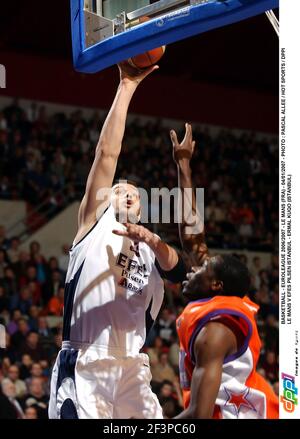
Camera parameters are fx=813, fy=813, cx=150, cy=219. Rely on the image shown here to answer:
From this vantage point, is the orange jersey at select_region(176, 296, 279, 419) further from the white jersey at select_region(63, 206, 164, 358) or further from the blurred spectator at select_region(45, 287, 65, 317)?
the blurred spectator at select_region(45, 287, 65, 317)

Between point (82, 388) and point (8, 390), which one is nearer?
point (82, 388)

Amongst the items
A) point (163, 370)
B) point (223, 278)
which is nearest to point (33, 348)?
point (163, 370)

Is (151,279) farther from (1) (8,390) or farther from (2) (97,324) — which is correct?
(1) (8,390)

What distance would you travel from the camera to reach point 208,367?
3.53 m

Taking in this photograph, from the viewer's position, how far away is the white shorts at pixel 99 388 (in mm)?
3969

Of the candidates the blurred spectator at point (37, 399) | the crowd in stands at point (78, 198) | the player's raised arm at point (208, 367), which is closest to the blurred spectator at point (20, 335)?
the crowd in stands at point (78, 198)

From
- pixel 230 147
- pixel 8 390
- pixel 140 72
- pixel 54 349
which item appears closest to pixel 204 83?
pixel 230 147

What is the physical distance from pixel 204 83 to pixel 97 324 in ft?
31.3

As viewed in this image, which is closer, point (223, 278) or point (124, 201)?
point (223, 278)

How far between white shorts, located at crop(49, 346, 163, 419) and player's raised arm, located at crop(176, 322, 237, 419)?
541 mm

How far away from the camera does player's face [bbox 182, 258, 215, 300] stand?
12.9 ft

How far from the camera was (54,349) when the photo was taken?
838 centimetres

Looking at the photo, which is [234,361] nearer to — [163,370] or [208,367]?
[208,367]

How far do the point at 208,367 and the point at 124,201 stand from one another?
1.10m
